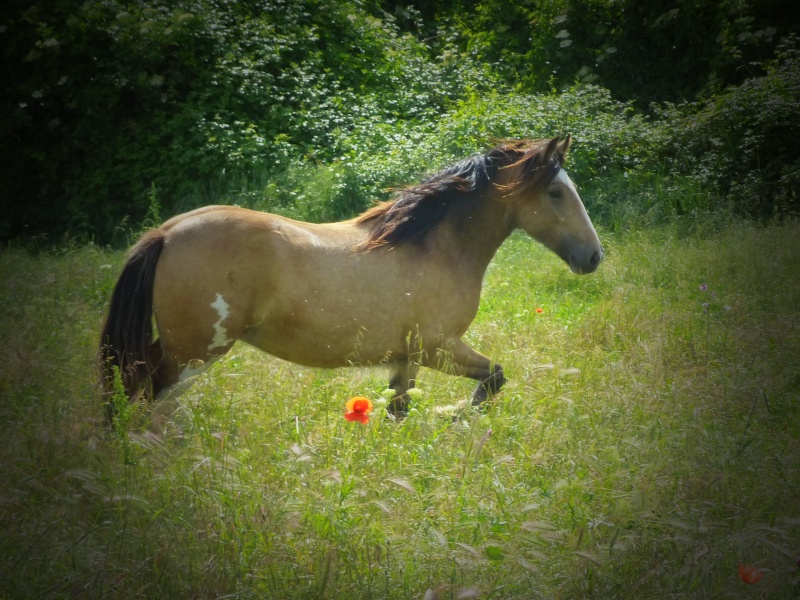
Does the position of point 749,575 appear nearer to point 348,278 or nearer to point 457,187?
point 348,278

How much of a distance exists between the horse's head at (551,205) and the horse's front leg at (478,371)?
884mm

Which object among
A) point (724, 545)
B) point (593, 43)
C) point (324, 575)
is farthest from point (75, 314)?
point (593, 43)

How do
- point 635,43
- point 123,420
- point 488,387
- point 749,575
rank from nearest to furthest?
1. point 749,575
2. point 123,420
3. point 488,387
4. point 635,43

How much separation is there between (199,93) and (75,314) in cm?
645

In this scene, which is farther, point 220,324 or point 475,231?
point 475,231

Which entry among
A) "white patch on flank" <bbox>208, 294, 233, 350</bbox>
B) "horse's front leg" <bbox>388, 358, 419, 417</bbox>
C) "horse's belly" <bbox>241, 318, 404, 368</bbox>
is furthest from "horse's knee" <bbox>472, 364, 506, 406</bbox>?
"white patch on flank" <bbox>208, 294, 233, 350</bbox>

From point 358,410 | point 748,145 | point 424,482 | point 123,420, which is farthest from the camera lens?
point 748,145

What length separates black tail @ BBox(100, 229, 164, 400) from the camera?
14.0ft

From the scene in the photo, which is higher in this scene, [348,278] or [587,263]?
[587,263]

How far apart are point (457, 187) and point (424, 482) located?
2230mm

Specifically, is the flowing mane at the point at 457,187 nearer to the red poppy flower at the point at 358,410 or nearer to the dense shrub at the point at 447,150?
the red poppy flower at the point at 358,410

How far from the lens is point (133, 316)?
429 cm

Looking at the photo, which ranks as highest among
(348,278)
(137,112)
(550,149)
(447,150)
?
(550,149)

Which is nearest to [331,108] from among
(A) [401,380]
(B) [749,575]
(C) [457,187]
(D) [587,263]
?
(C) [457,187]
